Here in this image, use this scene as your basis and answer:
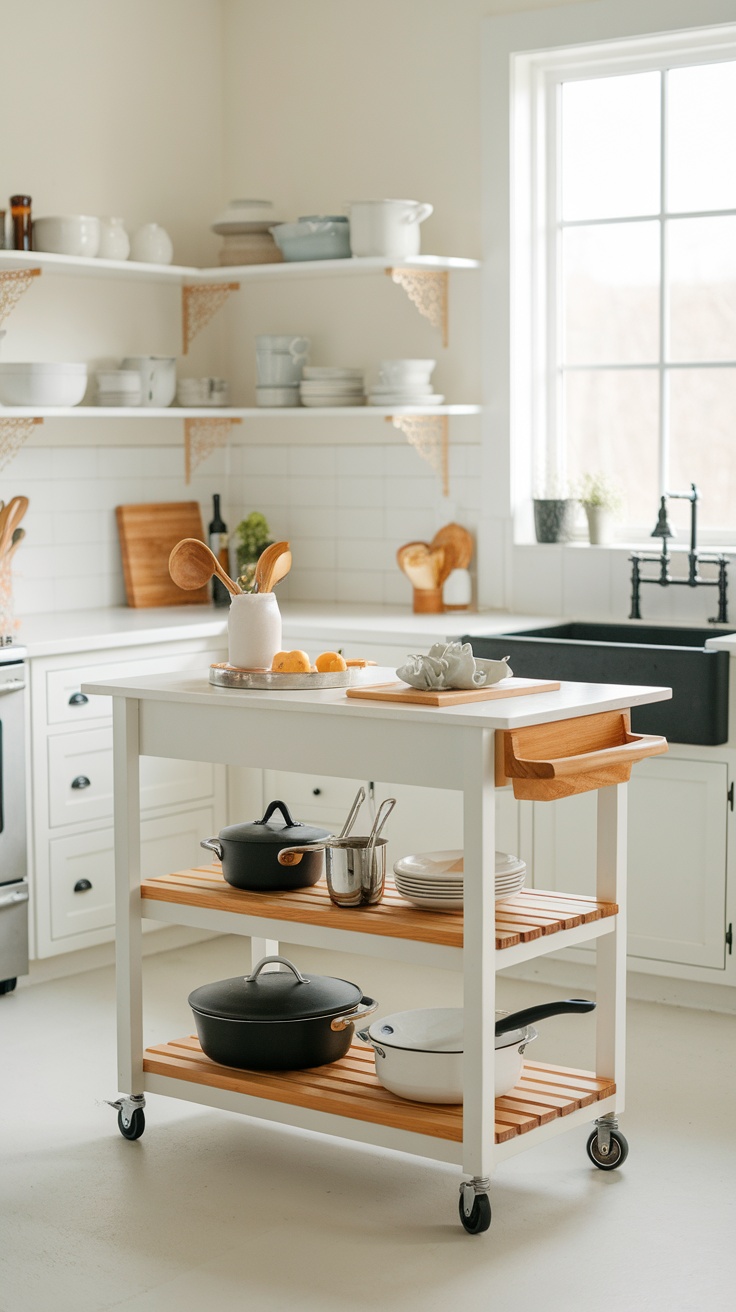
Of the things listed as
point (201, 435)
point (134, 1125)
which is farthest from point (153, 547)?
point (134, 1125)

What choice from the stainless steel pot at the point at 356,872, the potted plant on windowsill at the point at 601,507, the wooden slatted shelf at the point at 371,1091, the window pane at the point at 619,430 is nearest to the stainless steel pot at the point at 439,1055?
the wooden slatted shelf at the point at 371,1091

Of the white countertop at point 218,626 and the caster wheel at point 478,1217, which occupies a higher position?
the white countertop at point 218,626

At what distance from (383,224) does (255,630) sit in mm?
2000

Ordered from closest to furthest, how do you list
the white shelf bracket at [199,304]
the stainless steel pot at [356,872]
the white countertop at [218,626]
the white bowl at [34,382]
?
the stainless steel pot at [356,872], the white countertop at [218,626], the white bowl at [34,382], the white shelf bracket at [199,304]

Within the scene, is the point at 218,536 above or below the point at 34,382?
below

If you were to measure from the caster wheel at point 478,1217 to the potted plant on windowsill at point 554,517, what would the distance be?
249 centimetres

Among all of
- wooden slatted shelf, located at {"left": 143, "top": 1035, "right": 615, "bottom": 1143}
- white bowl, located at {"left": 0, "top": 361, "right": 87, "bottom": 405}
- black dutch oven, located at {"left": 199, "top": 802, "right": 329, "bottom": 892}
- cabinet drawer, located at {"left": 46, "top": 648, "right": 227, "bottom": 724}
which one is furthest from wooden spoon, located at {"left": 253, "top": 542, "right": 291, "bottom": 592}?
white bowl, located at {"left": 0, "top": 361, "right": 87, "bottom": 405}

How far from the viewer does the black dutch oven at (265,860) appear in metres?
3.18

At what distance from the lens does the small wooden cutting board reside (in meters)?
2.88

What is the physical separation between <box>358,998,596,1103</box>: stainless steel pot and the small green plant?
2144 mm

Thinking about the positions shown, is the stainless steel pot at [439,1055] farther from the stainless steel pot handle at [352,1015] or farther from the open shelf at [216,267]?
the open shelf at [216,267]

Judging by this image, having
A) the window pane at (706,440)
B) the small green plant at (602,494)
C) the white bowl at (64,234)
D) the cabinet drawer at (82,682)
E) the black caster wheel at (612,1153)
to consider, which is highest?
the white bowl at (64,234)

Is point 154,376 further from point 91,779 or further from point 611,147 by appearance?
point 611,147

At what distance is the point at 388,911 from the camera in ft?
9.80
